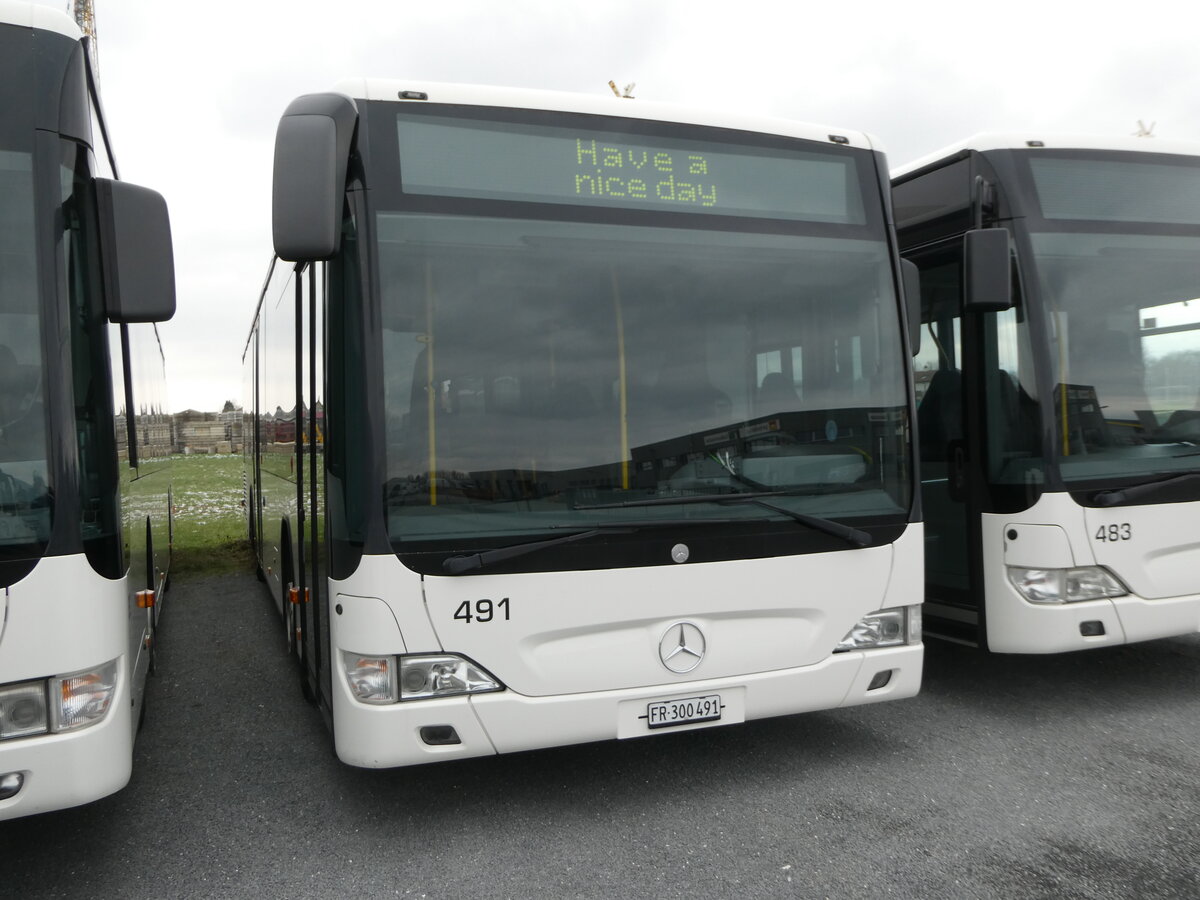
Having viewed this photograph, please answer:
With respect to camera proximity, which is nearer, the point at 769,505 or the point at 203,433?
the point at 769,505

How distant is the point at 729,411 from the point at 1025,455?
6.81 feet

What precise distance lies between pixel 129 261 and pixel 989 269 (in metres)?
4.01

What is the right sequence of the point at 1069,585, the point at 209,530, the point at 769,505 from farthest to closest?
1. the point at 209,530
2. the point at 1069,585
3. the point at 769,505

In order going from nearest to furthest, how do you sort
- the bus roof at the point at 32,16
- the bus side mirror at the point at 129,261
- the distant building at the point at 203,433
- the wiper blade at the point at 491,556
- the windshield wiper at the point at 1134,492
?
the bus roof at the point at 32,16, the bus side mirror at the point at 129,261, the wiper blade at the point at 491,556, the windshield wiper at the point at 1134,492, the distant building at the point at 203,433

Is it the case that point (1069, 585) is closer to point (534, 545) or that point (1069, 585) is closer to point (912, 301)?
point (912, 301)

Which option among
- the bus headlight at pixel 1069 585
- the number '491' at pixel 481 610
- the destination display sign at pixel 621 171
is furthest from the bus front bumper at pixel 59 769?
the bus headlight at pixel 1069 585

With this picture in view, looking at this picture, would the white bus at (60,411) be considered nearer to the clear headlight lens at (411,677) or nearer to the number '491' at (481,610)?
the clear headlight lens at (411,677)

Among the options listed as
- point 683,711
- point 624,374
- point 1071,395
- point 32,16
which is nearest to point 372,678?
point 683,711

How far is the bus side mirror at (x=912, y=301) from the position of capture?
4.60m

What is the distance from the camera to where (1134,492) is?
5148 millimetres

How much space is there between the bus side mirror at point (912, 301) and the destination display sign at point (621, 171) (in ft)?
1.29

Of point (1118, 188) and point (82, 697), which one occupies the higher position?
point (1118, 188)

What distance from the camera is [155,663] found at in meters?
7.10

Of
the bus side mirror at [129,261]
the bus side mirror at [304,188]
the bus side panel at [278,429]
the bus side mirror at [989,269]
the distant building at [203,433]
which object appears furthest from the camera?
the distant building at [203,433]
